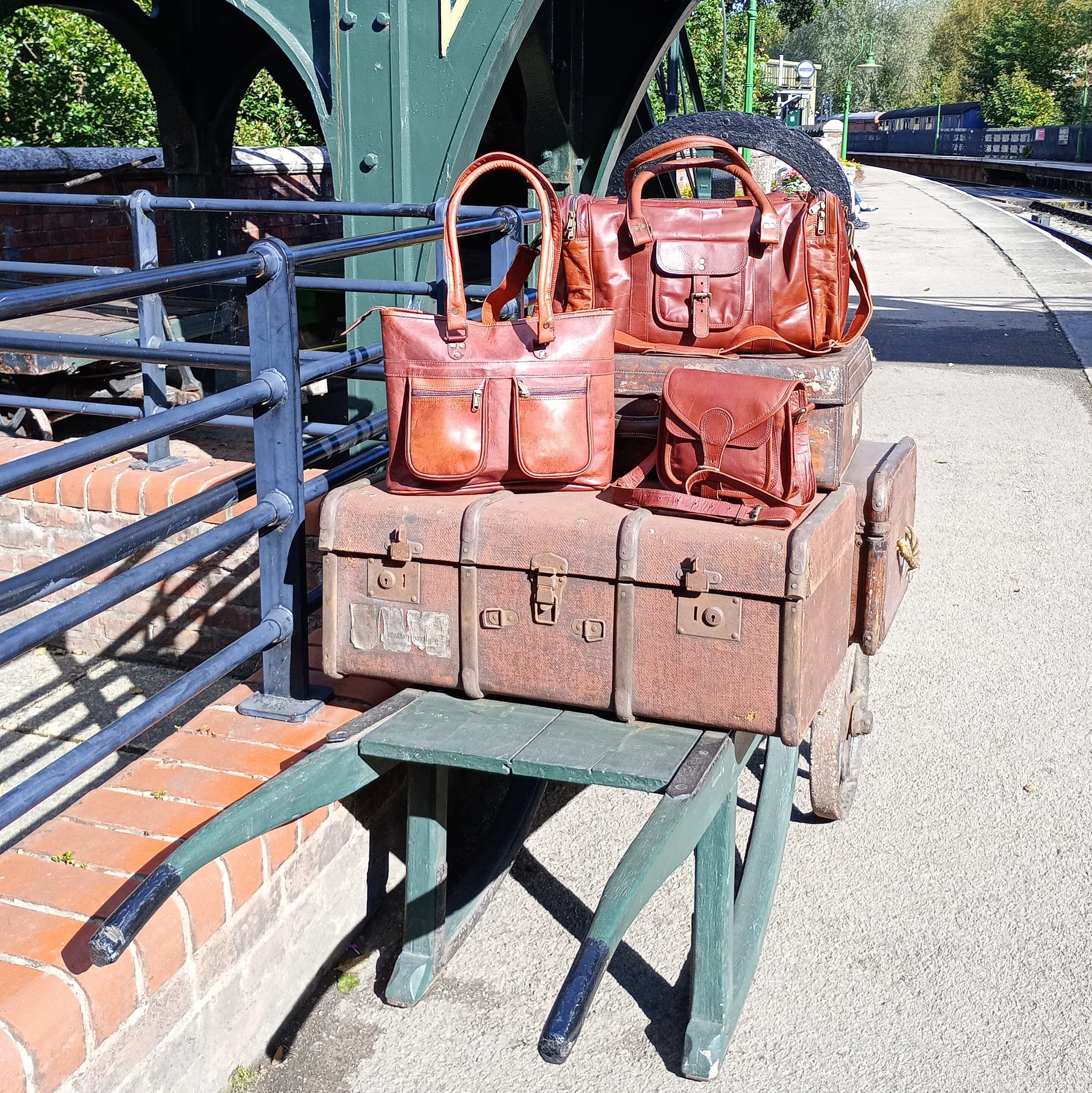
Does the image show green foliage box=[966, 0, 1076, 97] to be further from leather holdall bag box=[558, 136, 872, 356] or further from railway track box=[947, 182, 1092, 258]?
leather holdall bag box=[558, 136, 872, 356]

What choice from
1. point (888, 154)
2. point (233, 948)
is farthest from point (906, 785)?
point (888, 154)

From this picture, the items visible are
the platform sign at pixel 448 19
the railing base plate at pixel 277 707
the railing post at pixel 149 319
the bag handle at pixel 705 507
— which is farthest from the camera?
the platform sign at pixel 448 19

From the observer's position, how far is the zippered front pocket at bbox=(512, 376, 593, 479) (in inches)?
96.4

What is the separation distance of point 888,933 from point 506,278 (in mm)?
1723

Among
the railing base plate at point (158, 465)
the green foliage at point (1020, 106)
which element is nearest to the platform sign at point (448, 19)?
the railing base plate at point (158, 465)

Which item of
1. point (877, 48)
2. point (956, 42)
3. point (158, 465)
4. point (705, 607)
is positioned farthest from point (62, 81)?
point (956, 42)

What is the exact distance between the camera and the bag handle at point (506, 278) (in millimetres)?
2424

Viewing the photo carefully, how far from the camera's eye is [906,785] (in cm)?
340

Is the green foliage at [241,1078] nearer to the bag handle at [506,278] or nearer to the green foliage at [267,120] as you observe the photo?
the bag handle at [506,278]

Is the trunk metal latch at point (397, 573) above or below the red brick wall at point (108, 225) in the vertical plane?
below

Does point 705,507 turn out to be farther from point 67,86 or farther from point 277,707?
point 67,86

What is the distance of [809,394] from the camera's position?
2709 millimetres

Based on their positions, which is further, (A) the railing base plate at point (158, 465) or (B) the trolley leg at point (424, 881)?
(A) the railing base plate at point (158, 465)

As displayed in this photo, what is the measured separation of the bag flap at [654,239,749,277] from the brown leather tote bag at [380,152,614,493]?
0.51 m
